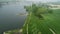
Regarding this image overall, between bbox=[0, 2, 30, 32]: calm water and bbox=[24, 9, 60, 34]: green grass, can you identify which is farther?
bbox=[0, 2, 30, 32]: calm water

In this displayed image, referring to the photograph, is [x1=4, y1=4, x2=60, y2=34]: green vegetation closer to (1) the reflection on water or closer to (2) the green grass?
(2) the green grass

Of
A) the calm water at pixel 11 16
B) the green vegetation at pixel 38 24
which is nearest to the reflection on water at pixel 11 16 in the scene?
the calm water at pixel 11 16

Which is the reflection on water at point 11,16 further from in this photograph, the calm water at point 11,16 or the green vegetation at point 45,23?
the green vegetation at point 45,23

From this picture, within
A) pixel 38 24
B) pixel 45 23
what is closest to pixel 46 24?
pixel 45 23

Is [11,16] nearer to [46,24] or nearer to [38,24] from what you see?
[38,24]

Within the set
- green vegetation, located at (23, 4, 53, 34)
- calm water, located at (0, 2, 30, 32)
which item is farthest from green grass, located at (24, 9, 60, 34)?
calm water, located at (0, 2, 30, 32)
